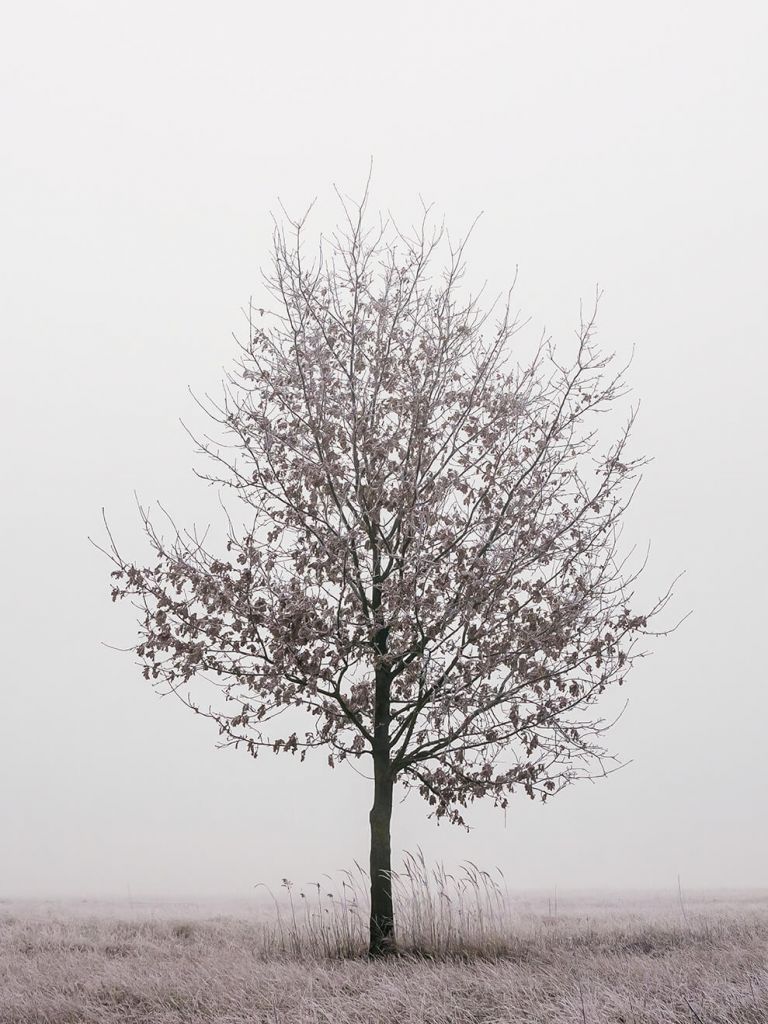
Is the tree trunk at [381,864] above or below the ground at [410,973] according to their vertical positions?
above

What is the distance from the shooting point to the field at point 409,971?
→ 8.70 meters

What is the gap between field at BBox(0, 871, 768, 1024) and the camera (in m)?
8.70

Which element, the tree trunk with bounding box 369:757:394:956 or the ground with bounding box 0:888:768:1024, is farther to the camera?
the tree trunk with bounding box 369:757:394:956

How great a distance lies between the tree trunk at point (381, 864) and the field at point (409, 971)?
15.5 inches

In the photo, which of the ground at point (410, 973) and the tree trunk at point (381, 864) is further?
the tree trunk at point (381, 864)

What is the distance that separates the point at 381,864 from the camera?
12.3 m

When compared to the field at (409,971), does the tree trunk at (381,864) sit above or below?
above

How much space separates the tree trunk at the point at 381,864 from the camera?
12.1 metres

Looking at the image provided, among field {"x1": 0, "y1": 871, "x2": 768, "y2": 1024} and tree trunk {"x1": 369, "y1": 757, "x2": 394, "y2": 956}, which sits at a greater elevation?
tree trunk {"x1": 369, "y1": 757, "x2": 394, "y2": 956}

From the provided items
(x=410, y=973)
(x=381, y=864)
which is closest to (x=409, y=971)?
(x=410, y=973)

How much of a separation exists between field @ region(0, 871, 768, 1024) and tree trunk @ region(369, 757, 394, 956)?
1.29ft

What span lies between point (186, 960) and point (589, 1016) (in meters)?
6.40

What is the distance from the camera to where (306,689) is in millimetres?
12070

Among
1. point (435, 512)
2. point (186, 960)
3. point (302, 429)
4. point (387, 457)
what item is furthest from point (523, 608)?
point (186, 960)
